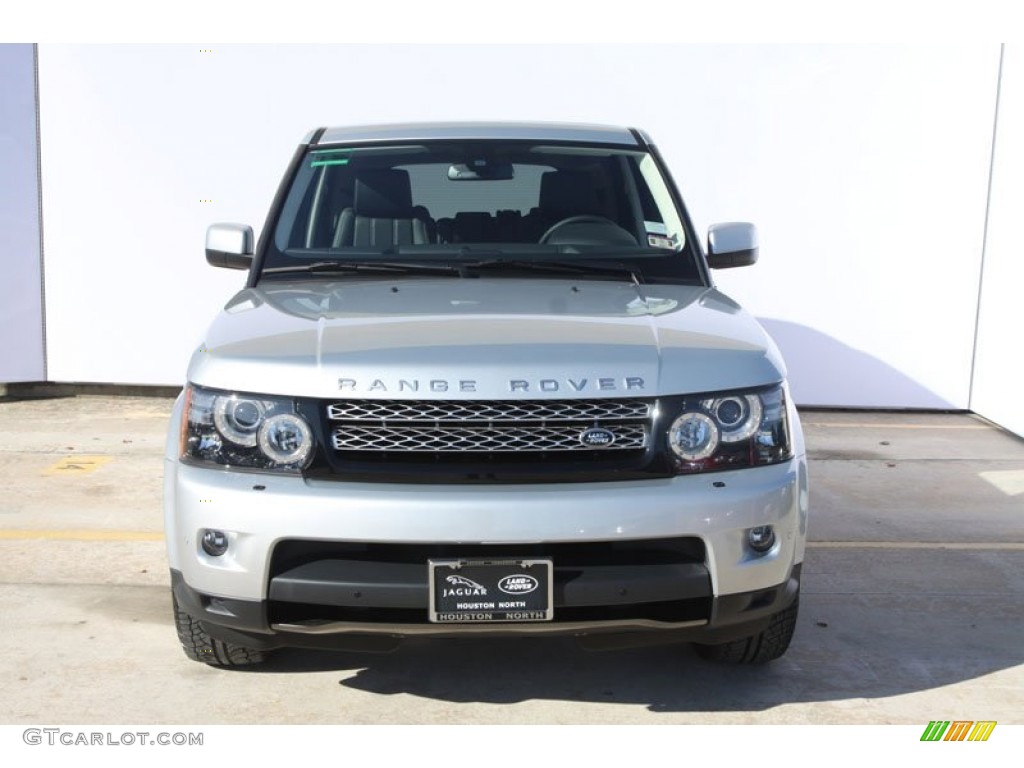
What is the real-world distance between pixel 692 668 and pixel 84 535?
9.83ft

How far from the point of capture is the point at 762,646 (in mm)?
3916

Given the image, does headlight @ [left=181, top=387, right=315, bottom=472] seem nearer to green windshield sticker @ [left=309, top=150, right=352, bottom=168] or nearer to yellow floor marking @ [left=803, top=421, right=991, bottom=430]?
green windshield sticker @ [left=309, top=150, right=352, bottom=168]

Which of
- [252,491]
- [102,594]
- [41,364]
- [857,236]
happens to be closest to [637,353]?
[252,491]

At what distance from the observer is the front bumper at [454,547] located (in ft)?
10.6

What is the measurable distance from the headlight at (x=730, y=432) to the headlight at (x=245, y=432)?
1004mm

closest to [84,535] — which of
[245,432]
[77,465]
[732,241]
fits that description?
[77,465]

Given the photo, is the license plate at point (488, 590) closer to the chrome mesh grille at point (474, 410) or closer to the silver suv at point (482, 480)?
the silver suv at point (482, 480)

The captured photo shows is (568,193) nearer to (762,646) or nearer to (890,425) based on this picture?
(762,646)

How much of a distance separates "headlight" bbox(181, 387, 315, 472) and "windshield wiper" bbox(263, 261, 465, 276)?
Result: 3.18 ft

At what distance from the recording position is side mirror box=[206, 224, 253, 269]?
187 inches

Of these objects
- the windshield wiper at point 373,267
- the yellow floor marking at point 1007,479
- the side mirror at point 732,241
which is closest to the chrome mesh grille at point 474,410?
the windshield wiper at point 373,267

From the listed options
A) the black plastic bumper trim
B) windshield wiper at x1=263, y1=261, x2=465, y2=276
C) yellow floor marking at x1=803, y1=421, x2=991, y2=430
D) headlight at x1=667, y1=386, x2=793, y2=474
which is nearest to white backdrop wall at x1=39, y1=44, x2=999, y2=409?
yellow floor marking at x1=803, y1=421, x2=991, y2=430

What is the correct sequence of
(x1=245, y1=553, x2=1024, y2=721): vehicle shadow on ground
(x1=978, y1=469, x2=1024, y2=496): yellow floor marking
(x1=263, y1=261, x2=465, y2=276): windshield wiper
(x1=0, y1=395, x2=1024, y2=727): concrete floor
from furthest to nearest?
(x1=978, y1=469, x2=1024, y2=496): yellow floor marking → (x1=263, y1=261, x2=465, y2=276): windshield wiper → (x1=245, y1=553, x2=1024, y2=721): vehicle shadow on ground → (x1=0, y1=395, x2=1024, y2=727): concrete floor

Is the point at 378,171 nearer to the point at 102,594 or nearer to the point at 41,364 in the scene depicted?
the point at 102,594
